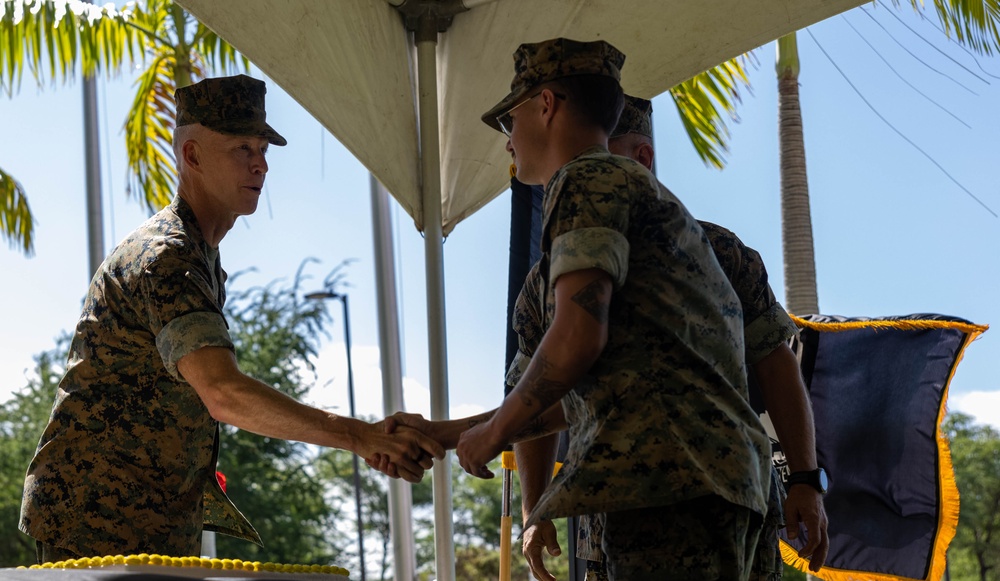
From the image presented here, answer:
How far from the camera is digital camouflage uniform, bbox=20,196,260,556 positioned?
261cm

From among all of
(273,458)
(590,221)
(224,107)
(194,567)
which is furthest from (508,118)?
(273,458)

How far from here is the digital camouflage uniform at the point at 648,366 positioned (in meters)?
2.04

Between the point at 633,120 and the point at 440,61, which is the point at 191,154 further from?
the point at 440,61

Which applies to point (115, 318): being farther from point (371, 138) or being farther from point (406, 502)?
point (406, 502)

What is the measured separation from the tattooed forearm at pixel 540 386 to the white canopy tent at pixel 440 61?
9.02 ft

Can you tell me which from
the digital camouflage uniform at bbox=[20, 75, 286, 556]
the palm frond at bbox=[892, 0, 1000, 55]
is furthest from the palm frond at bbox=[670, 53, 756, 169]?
the digital camouflage uniform at bbox=[20, 75, 286, 556]

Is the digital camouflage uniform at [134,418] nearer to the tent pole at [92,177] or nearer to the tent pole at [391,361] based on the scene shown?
the tent pole at [391,361]

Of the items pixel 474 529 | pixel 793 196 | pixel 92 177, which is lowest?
pixel 474 529

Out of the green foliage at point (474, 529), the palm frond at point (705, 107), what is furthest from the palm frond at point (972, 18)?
the green foliage at point (474, 529)

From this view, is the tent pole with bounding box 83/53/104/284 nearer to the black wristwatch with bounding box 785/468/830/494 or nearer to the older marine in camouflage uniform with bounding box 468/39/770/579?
the black wristwatch with bounding box 785/468/830/494

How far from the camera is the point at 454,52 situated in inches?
202

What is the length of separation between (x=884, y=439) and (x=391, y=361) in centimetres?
315

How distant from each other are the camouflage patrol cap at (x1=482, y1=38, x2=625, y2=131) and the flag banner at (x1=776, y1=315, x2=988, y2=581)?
261 cm

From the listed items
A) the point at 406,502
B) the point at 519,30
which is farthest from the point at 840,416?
the point at 406,502
